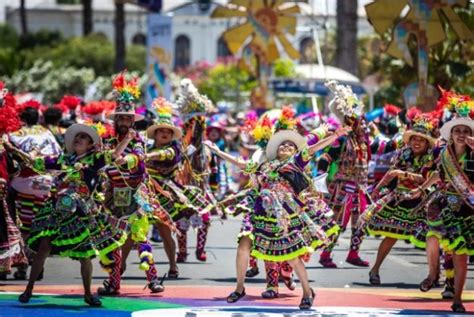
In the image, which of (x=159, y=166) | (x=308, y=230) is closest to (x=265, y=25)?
(x=159, y=166)

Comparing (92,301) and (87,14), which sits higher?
(87,14)

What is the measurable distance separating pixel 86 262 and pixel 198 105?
5.16 metres

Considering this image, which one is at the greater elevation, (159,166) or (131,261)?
(159,166)

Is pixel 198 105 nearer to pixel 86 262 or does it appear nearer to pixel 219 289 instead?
pixel 219 289

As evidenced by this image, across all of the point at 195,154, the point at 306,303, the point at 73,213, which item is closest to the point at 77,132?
the point at 73,213

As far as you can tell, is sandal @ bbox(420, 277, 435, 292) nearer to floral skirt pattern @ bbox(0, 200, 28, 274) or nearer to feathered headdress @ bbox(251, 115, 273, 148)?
feathered headdress @ bbox(251, 115, 273, 148)

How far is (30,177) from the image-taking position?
16.3m

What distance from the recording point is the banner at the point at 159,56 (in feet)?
113

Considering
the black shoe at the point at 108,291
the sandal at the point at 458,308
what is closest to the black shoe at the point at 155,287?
the black shoe at the point at 108,291

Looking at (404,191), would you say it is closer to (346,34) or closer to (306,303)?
(306,303)

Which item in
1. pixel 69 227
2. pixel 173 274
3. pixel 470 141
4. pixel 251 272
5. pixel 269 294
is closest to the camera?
pixel 470 141

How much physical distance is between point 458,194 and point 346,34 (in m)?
22.4

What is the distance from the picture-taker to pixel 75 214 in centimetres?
1349

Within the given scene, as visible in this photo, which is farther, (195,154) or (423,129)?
(195,154)
